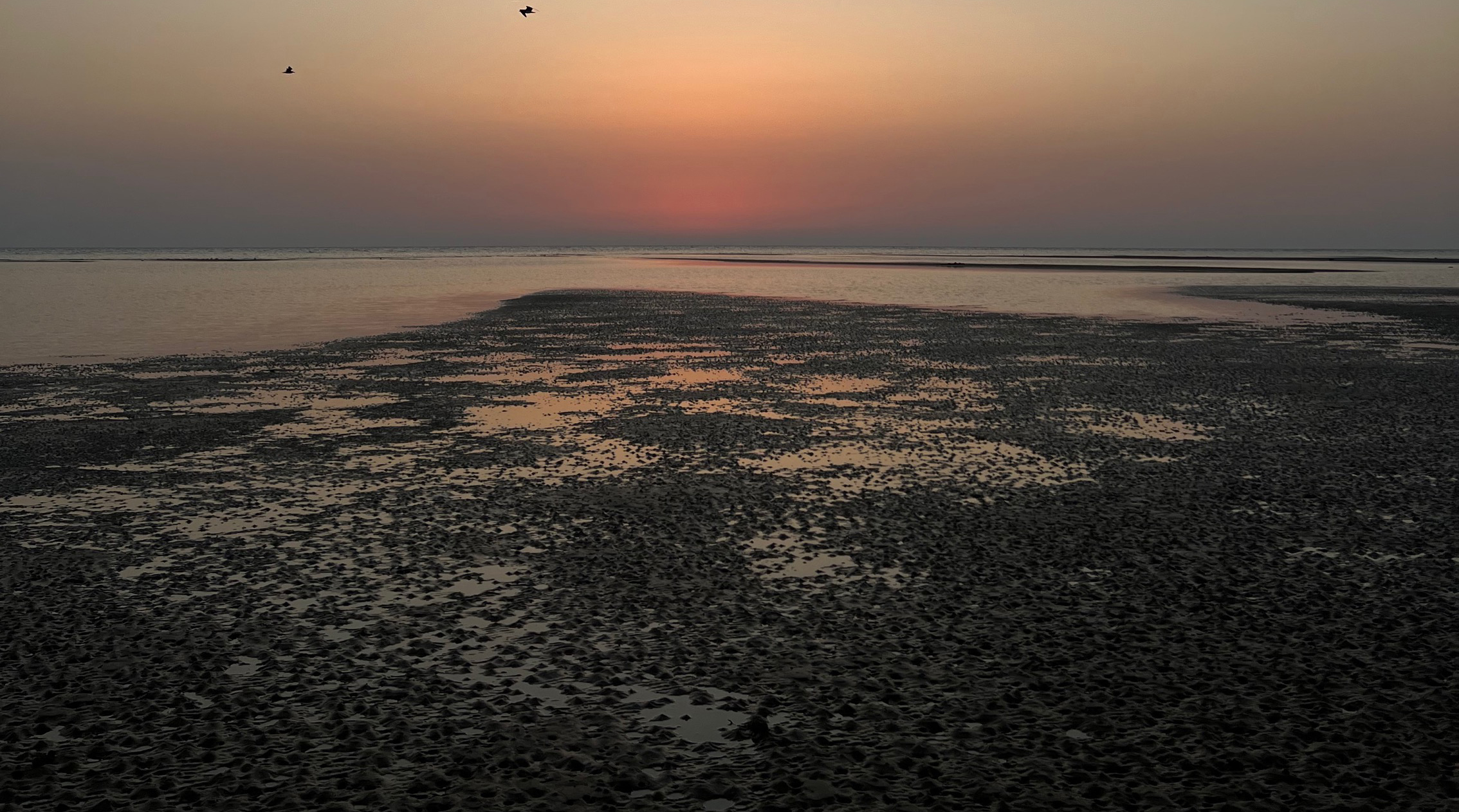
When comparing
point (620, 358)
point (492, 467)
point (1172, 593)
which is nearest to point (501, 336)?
point (620, 358)

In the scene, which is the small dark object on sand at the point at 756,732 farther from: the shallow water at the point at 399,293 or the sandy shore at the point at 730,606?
the shallow water at the point at 399,293

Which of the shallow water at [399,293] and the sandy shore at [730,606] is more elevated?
the shallow water at [399,293]

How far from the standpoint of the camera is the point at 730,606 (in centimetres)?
1123

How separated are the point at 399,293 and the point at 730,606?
78501mm

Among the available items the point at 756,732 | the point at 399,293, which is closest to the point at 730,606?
the point at 756,732

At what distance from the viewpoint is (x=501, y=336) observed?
151 feet

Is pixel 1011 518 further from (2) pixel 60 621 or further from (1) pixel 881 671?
(2) pixel 60 621

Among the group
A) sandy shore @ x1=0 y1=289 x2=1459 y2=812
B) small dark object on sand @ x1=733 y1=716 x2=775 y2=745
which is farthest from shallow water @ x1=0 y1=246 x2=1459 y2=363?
small dark object on sand @ x1=733 y1=716 x2=775 y2=745

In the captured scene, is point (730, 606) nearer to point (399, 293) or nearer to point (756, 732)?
point (756, 732)

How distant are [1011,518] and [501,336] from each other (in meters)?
34.2

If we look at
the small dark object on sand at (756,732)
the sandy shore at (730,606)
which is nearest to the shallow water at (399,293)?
the sandy shore at (730,606)

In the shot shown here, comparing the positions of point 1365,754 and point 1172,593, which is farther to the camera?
point 1172,593

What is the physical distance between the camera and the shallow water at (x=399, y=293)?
151ft

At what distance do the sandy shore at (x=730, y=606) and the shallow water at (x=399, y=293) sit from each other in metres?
21.4
